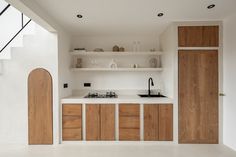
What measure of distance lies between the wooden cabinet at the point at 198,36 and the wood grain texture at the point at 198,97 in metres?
0.16

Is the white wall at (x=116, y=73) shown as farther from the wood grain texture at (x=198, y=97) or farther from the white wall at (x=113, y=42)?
the wood grain texture at (x=198, y=97)

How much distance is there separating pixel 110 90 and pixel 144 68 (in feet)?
3.35

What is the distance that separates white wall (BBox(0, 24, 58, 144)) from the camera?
341cm

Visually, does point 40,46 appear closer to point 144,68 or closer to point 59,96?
point 59,96

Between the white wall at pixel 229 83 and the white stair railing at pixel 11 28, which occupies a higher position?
the white stair railing at pixel 11 28

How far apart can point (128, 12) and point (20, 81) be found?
248cm

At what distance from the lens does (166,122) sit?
3375 mm

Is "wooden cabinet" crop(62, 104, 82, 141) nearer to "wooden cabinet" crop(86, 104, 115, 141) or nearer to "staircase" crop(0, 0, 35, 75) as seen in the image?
"wooden cabinet" crop(86, 104, 115, 141)

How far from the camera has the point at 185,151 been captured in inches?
121

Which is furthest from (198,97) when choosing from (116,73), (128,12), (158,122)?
(128,12)

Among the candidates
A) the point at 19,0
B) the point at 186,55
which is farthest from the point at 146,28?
the point at 19,0

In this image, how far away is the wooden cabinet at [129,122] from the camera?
341 centimetres

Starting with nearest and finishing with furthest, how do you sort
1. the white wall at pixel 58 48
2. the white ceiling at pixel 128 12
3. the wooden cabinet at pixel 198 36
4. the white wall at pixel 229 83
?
the white wall at pixel 58 48 < the white ceiling at pixel 128 12 < the white wall at pixel 229 83 < the wooden cabinet at pixel 198 36

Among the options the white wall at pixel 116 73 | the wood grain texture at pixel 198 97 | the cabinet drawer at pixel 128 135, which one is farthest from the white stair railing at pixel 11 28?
the wood grain texture at pixel 198 97
